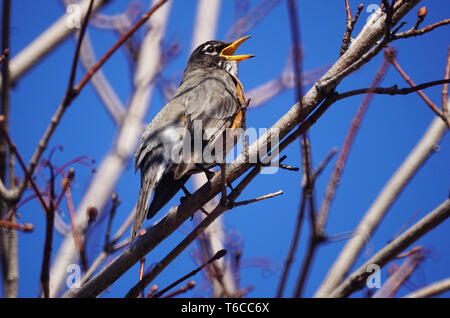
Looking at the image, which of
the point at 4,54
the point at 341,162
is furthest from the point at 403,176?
the point at 4,54

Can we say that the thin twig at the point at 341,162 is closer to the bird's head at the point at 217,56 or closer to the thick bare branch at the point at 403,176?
the thick bare branch at the point at 403,176

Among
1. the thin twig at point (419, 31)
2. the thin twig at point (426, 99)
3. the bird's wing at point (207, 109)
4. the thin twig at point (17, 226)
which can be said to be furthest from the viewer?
the bird's wing at point (207, 109)

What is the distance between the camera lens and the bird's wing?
341cm

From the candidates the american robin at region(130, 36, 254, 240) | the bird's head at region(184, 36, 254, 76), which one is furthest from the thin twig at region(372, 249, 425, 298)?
the bird's head at region(184, 36, 254, 76)

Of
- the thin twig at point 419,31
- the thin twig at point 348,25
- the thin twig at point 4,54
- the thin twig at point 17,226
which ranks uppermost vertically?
the thin twig at point 348,25

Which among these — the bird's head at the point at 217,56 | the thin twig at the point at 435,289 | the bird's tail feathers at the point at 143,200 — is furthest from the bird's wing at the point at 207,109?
the thin twig at the point at 435,289

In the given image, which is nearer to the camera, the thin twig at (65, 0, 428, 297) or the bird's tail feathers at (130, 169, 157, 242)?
the thin twig at (65, 0, 428, 297)

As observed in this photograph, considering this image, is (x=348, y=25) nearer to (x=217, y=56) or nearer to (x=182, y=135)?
(x=182, y=135)

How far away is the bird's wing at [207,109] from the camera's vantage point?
3.41m

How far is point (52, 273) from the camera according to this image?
361 cm

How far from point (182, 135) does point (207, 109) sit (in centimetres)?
39

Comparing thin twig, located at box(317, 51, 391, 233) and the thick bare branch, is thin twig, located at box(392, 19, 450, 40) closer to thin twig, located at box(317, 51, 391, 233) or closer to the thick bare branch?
thin twig, located at box(317, 51, 391, 233)
